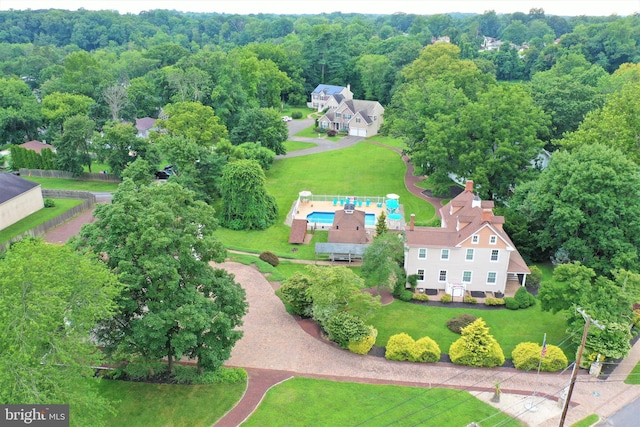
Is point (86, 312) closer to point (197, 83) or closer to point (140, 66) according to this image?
point (197, 83)

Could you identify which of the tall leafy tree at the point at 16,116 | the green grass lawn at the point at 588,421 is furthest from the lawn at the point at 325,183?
the tall leafy tree at the point at 16,116

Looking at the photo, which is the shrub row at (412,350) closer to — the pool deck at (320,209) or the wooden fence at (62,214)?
the pool deck at (320,209)

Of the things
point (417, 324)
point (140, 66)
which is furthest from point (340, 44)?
point (417, 324)

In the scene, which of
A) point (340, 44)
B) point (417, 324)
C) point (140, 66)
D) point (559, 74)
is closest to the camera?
point (417, 324)

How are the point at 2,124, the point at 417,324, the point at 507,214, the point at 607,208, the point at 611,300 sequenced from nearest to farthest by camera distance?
the point at 611,300 → the point at 417,324 → the point at 607,208 → the point at 507,214 → the point at 2,124

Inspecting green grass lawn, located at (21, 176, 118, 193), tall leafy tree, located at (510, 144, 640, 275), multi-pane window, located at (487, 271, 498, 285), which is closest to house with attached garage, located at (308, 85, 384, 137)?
green grass lawn, located at (21, 176, 118, 193)

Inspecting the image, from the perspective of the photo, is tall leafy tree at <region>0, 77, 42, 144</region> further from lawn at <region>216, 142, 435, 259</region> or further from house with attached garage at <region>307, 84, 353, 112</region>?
house with attached garage at <region>307, 84, 353, 112</region>
